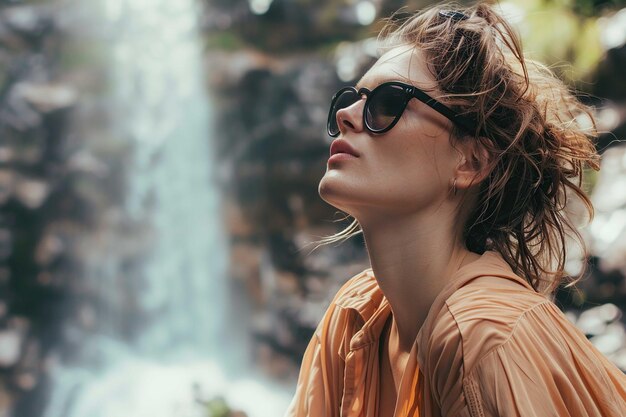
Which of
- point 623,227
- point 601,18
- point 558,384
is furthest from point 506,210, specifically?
point 601,18

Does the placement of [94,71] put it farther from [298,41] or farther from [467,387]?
[467,387]

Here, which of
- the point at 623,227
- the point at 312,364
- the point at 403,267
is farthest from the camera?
the point at 623,227

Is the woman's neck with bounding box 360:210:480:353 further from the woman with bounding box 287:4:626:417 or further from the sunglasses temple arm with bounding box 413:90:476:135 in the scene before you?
the sunglasses temple arm with bounding box 413:90:476:135

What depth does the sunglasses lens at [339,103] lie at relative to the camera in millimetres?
1825

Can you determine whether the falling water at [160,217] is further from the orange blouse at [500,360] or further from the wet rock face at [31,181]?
the orange blouse at [500,360]

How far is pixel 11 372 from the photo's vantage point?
24.6 ft

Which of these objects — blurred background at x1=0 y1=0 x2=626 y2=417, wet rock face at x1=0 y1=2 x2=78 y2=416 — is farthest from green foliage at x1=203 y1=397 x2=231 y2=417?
wet rock face at x1=0 y1=2 x2=78 y2=416

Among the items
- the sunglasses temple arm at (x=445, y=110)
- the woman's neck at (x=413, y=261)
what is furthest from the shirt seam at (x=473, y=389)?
the sunglasses temple arm at (x=445, y=110)

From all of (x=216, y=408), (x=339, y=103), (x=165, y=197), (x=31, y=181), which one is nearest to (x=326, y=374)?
(x=339, y=103)

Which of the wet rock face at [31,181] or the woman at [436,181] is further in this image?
the wet rock face at [31,181]

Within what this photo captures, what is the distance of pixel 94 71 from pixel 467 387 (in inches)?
342

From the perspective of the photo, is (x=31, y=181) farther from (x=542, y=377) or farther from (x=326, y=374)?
(x=542, y=377)

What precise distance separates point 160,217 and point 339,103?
7.42 m

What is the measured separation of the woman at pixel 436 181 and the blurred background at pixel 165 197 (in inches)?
229
